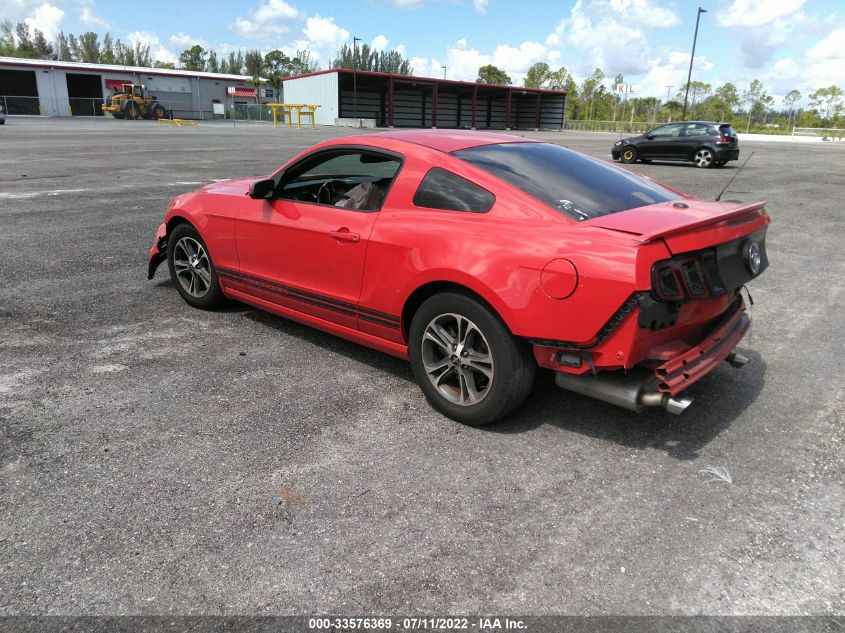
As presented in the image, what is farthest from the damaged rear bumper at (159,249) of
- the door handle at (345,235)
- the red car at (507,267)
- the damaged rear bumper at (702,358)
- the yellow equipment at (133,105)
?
the yellow equipment at (133,105)

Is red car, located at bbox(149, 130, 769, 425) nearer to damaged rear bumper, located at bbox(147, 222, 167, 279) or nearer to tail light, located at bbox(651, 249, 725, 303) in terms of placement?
tail light, located at bbox(651, 249, 725, 303)

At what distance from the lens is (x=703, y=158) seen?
Result: 20906 mm

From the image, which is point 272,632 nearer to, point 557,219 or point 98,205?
point 557,219

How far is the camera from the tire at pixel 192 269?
5.17 metres

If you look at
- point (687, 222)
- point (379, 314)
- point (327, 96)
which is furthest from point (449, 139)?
point (327, 96)

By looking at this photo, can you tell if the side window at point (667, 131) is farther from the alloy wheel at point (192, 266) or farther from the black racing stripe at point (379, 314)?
the black racing stripe at point (379, 314)

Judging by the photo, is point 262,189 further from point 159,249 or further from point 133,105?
point 133,105

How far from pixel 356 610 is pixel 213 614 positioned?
49cm

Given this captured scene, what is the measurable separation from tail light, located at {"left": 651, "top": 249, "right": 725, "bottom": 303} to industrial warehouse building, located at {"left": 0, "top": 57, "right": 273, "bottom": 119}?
64.8 meters

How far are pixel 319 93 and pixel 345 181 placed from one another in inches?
2075

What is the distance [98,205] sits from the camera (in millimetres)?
9914

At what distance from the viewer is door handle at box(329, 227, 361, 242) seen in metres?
3.81

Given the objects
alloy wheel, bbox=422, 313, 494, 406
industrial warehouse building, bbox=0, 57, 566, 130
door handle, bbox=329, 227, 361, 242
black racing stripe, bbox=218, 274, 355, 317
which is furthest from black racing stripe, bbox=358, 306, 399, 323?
industrial warehouse building, bbox=0, 57, 566, 130

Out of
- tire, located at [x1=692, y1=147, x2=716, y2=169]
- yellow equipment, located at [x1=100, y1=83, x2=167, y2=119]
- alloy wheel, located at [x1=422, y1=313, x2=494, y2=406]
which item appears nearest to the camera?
alloy wheel, located at [x1=422, y1=313, x2=494, y2=406]
